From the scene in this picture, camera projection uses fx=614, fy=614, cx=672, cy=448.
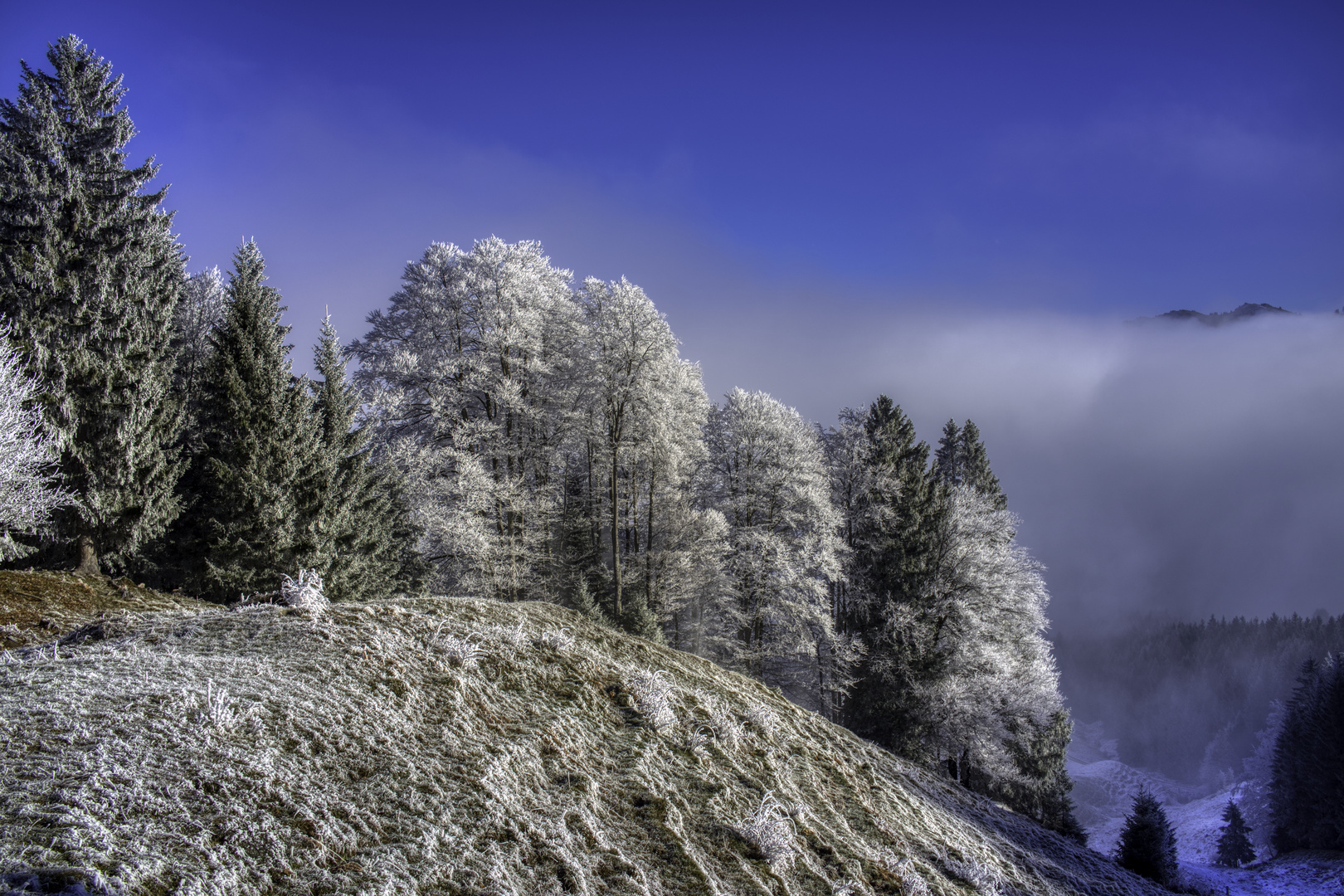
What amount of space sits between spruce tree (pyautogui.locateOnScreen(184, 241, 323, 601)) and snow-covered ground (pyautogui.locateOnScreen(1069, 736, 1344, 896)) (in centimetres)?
2261

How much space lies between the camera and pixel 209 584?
1348 cm

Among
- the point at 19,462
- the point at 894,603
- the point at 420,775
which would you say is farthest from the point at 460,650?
the point at 894,603

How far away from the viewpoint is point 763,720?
8.44 meters

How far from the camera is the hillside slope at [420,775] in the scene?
11.8 feet

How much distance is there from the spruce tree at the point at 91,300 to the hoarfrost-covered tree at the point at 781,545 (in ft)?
59.0

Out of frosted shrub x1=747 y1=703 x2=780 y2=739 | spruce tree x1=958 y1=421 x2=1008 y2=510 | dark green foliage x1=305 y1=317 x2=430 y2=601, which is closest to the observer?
frosted shrub x1=747 y1=703 x2=780 y2=739

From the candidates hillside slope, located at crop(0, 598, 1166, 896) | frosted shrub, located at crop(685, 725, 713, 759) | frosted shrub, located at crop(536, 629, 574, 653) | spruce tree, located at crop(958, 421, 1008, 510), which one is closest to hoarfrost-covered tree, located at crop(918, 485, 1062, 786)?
spruce tree, located at crop(958, 421, 1008, 510)

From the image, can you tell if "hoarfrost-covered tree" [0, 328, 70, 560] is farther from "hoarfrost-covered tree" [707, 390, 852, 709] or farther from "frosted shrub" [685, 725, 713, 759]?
"hoarfrost-covered tree" [707, 390, 852, 709]

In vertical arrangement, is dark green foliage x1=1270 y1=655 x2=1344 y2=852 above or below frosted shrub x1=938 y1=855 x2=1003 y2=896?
below

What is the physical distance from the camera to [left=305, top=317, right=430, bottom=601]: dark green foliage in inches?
581

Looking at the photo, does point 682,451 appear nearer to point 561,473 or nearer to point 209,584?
point 561,473

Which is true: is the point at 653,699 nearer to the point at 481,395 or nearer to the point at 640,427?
the point at 640,427

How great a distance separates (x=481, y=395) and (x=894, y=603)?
58.2 ft

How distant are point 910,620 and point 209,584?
21.2 m
